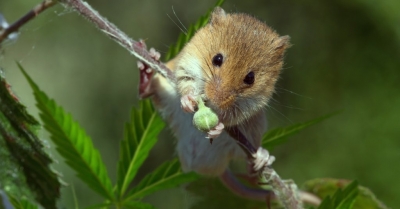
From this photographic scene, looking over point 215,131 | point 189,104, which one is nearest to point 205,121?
point 215,131

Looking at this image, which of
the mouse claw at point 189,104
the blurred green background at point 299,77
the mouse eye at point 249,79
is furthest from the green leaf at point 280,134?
the blurred green background at point 299,77

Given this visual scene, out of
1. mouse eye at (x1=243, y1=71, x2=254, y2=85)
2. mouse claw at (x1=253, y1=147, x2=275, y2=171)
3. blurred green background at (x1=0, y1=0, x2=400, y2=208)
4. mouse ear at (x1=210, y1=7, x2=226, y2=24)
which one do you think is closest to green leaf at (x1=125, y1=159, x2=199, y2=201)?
mouse claw at (x1=253, y1=147, x2=275, y2=171)

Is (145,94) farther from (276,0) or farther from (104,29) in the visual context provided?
(276,0)

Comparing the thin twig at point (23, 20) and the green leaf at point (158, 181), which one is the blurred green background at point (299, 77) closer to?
the green leaf at point (158, 181)

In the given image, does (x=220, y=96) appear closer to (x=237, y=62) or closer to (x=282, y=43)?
(x=237, y=62)

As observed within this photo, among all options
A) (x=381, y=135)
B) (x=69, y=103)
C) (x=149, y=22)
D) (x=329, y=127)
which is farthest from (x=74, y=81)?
(x=381, y=135)

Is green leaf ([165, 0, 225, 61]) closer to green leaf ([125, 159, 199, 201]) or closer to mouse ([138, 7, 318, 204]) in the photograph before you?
mouse ([138, 7, 318, 204])
